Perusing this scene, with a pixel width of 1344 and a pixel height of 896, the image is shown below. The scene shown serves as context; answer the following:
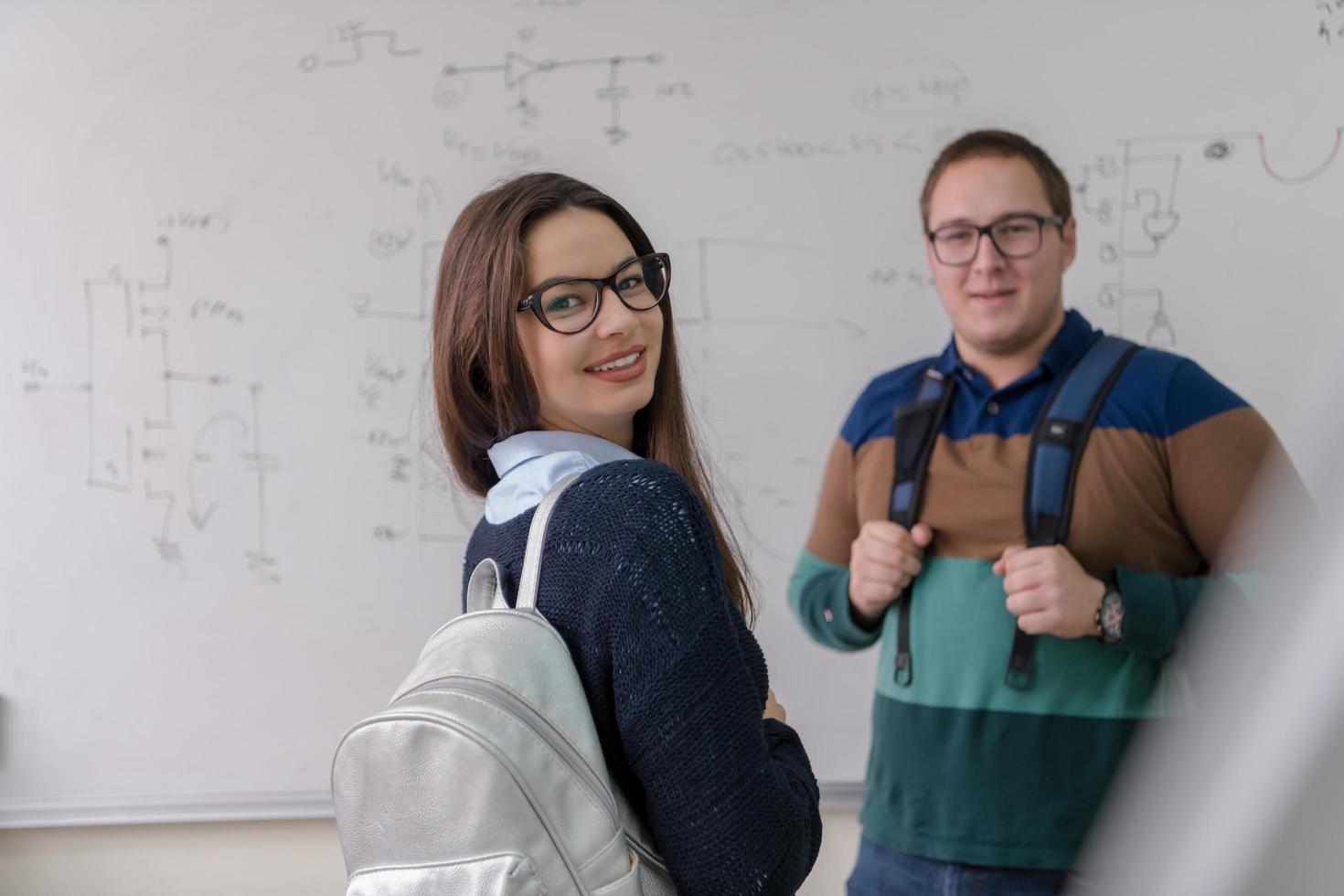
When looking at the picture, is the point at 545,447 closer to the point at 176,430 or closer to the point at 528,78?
the point at 528,78

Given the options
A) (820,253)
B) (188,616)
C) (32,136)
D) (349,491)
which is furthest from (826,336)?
(32,136)

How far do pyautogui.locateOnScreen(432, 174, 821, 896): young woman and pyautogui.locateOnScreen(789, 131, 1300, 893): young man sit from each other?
593 mm

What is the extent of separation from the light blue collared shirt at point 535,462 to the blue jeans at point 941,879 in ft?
2.93

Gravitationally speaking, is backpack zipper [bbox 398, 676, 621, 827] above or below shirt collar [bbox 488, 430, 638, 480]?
below

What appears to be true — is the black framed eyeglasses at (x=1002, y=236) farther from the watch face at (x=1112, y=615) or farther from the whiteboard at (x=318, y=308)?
the whiteboard at (x=318, y=308)

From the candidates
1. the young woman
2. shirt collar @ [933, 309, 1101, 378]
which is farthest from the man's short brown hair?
the young woman

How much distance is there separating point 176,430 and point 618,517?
198 centimetres

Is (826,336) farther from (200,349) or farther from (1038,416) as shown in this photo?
(200,349)

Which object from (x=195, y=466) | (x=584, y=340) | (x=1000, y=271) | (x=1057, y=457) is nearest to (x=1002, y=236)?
(x=1000, y=271)

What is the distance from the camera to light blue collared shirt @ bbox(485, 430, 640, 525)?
2.90ft

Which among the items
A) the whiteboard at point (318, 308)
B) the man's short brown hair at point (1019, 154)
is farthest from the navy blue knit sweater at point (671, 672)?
the whiteboard at point (318, 308)

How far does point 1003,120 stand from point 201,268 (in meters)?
1.78

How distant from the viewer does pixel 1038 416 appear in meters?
1.58

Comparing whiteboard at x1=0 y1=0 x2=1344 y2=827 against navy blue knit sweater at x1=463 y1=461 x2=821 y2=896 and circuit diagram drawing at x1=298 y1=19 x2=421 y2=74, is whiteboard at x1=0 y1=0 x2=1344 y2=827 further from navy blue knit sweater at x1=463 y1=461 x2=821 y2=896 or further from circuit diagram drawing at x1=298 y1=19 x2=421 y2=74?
navy blue knit sweater at x1=463 y1=461 x2=821 y2=896
